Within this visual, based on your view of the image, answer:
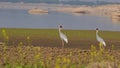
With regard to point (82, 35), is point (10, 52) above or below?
above

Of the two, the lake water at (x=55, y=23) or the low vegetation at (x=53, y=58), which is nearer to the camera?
the low vegetation at (x=53, y=58)

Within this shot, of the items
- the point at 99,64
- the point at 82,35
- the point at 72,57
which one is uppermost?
the point at 99,64

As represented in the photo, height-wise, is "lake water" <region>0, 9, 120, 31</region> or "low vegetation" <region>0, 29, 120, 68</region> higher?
"low vegetation" <region>0, 29, 120, 68</region>

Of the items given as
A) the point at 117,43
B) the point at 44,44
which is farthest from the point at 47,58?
the point at 117,43

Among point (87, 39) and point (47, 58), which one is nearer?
point (47, 58)

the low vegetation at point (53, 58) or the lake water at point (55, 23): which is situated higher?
the low vegetation at point (53, 58)

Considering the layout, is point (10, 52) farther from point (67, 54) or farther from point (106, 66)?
point (106, 66)

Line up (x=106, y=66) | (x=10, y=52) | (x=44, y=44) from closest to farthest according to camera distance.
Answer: (x=106, y=66) < (x=10, y=52) < (x=44, y=44)

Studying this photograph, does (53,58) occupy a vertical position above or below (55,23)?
above

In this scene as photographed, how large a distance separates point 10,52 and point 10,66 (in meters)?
4.79

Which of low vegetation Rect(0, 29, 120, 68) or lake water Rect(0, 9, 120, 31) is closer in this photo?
low vegetation Rect(0, 29, 120, 68)

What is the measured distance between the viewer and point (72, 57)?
17.5 meters

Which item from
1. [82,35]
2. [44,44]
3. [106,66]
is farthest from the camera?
[82,35]

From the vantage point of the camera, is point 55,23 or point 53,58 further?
point 55,23
